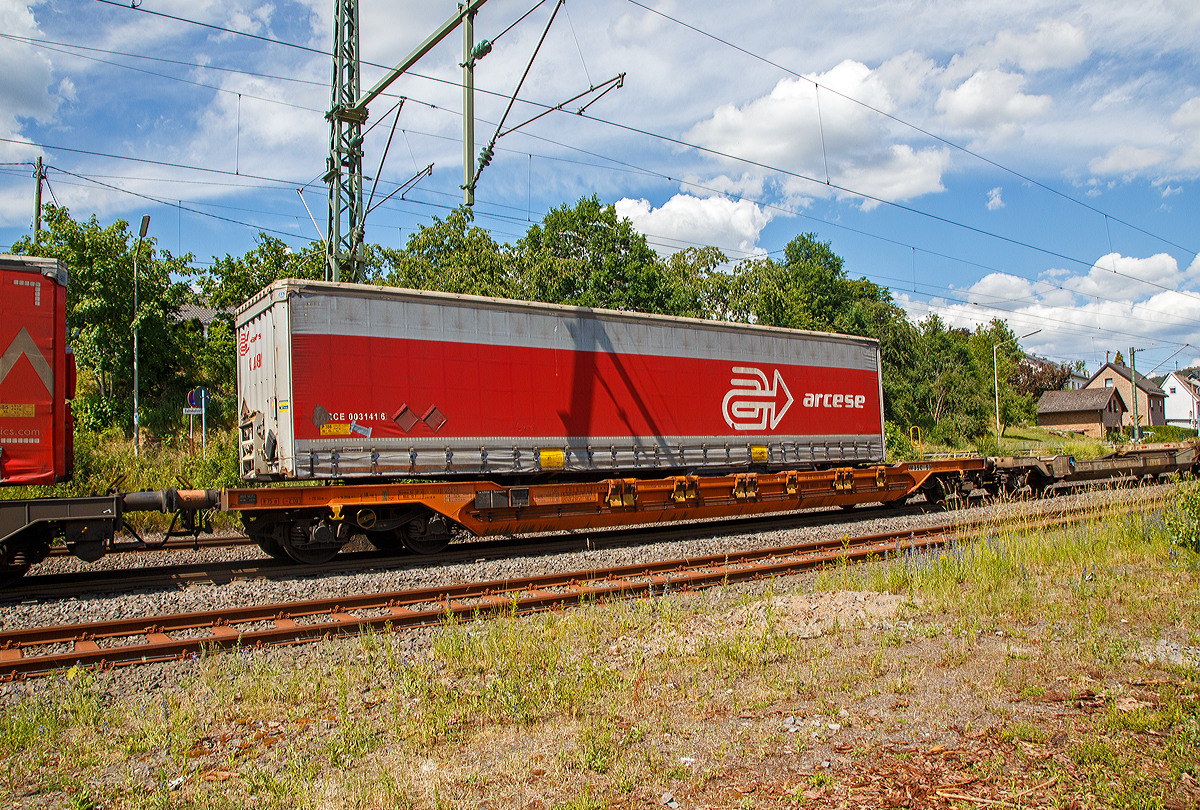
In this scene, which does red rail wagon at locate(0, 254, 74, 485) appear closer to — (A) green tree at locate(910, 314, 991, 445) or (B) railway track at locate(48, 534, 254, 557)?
(B) railway track at locate(48, 534, 254, 557)

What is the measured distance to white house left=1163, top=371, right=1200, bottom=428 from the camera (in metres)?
97.1

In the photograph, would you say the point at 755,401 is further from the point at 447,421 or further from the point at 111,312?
the point at 111,312

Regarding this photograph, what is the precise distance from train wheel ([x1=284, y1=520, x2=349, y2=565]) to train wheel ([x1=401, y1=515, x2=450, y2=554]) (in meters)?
0.99

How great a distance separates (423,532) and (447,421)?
5.92ft

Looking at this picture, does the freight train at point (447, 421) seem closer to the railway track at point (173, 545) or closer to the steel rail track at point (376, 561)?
the steel rail track at point (376, 561)

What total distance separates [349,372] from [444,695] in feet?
21.1

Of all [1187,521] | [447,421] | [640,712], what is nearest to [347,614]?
[447,421]

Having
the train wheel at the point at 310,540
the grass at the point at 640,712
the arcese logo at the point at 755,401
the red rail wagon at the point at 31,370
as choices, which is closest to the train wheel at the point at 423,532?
the train wheel at the point at 310,540

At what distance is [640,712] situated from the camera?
5223 millimetres

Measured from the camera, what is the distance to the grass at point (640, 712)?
406 cm

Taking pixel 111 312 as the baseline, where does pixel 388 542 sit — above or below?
below

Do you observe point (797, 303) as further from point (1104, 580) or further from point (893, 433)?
point (1104, 580)

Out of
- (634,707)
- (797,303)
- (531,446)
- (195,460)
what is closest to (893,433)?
(797,303)

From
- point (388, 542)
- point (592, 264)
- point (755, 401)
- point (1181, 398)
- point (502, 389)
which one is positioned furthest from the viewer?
point (1181, 398)
